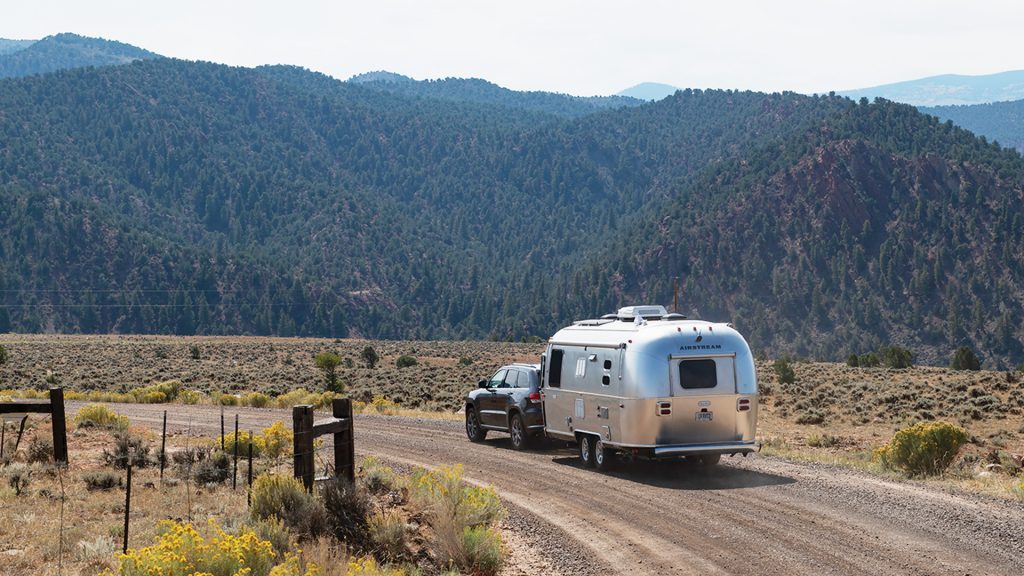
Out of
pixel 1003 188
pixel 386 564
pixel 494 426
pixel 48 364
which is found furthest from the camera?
pixel 1003 188

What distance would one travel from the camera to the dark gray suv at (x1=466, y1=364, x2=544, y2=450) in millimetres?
23516

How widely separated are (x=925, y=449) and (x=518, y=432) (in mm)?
8113

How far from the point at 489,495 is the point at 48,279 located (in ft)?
534

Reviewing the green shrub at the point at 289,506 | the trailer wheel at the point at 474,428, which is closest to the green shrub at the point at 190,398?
the trailer wheel at the point at 474,428

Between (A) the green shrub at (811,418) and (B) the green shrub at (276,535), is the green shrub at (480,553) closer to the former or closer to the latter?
(B) the green shrub at (276,535)

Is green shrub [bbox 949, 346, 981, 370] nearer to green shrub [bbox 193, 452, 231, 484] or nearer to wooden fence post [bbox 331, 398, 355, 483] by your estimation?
green shrub [bbox 193, 452, 231, 484]

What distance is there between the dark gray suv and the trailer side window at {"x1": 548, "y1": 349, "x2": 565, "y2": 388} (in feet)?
4.82

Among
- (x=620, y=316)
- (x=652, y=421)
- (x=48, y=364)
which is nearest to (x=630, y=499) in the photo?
(x=652, y=421)

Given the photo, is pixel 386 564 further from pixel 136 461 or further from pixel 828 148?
pixel 828 148

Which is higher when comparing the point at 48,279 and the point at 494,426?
the point at 48,279

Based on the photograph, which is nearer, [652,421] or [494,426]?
[652,421]

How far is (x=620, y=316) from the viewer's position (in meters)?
20.9

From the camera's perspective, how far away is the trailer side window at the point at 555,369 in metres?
21.8

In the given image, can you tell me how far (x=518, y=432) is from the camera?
2372 cm
